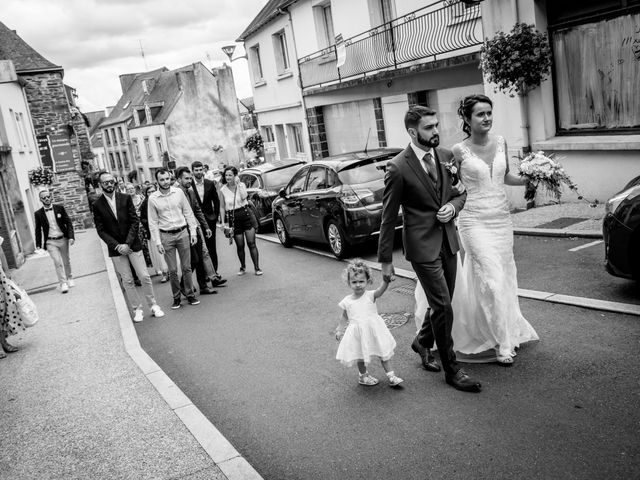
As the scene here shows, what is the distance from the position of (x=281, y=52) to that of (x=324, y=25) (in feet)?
15.8

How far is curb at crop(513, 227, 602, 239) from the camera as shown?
926cm

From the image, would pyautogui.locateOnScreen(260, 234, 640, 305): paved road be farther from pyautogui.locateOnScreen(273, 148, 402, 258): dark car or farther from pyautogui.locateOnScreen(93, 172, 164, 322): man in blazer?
pyautogui.locateOnScreen(93, 172, 164, 322): man in blazer

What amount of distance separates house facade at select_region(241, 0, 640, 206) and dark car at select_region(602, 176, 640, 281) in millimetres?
4909

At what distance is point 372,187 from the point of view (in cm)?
1073

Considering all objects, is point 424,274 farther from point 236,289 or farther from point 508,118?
point 508,118

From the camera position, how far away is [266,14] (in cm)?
2764

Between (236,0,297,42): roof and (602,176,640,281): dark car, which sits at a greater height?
(236,0,297,42): roof

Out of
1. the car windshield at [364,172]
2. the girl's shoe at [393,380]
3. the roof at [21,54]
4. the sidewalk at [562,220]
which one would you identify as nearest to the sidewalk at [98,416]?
the girl's shoe at [393,380]

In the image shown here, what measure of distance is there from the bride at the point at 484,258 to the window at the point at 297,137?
71.3ft

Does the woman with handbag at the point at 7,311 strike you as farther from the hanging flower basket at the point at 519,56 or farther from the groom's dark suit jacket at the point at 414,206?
the hanging flower basket at the point at 519,56

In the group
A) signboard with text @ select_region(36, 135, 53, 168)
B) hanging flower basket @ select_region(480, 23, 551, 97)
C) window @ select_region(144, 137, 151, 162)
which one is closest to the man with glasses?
hanging flower basket @ select_region(480, 23, 551, 97)

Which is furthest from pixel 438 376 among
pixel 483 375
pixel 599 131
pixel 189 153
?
pixel 189 153

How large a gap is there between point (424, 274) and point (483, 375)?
3.20ft

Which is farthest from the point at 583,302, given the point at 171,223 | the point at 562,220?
the point at 171,223
